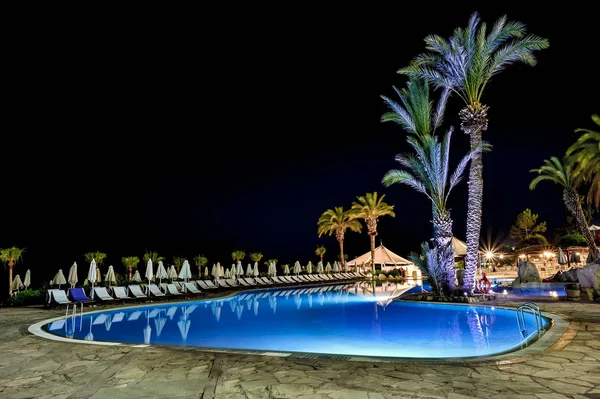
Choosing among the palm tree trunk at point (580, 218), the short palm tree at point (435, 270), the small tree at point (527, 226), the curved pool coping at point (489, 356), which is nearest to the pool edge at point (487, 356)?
the curved pool coping at point (489, 356)

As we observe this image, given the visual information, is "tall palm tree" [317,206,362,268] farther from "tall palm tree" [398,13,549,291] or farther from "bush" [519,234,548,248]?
"bush" [519,234,548,248]

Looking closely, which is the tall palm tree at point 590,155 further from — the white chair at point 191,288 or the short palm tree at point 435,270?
the white chair at point 191,288

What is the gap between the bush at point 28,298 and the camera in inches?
632

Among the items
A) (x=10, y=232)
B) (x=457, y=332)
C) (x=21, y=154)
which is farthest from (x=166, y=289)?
(x=10, y=232)

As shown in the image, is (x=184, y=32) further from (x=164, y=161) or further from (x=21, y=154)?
(x=164, y=161)

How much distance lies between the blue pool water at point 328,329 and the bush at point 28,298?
439cm

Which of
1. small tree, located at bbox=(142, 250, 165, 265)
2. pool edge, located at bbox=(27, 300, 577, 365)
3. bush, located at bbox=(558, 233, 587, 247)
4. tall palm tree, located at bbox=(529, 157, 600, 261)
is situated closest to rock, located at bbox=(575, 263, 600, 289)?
pool edge, located at bbox=(27, 300, 577, 365)

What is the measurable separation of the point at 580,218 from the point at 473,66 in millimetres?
12419

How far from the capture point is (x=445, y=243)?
15711mm

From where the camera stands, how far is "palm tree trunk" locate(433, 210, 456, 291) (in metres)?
15.3

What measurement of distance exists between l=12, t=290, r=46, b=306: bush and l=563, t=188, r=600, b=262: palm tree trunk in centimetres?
2584

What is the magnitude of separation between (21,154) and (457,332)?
41203 mm

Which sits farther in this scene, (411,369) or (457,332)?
(457,332)

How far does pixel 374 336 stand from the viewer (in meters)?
9.27
